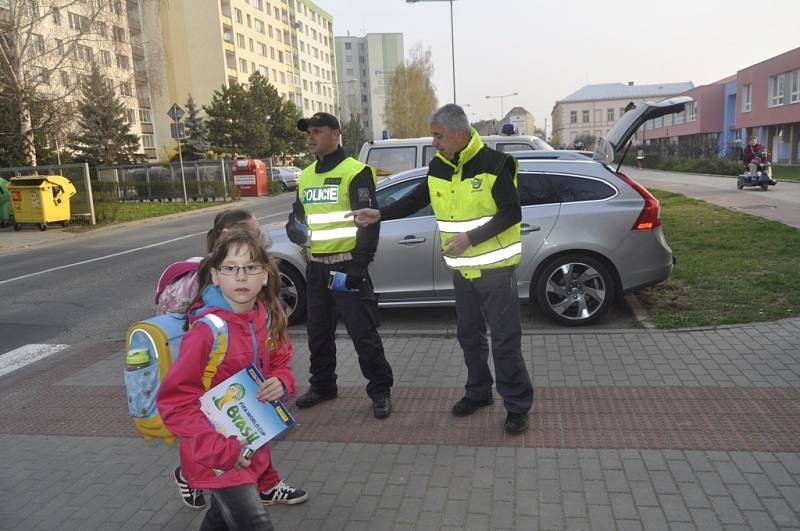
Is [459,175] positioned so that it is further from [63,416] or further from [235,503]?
[63,416]

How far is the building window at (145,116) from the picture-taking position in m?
62.7

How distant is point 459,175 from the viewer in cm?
376

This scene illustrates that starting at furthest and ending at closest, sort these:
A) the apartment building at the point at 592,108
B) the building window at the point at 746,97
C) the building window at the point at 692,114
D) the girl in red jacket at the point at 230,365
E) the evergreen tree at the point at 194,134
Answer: the apartment building at the point at 592,108 → the building window at the point at 692,114 → the evergreen tree at the point at 194,134 → the building window at the point at 746,97 → the girl in red jacket at the point at 230,365

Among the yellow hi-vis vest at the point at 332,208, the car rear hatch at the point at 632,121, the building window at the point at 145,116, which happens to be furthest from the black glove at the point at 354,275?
the building window at the point at 145,116

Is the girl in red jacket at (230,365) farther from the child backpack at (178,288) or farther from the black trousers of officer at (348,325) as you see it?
the black trousers of officer at (348,325)

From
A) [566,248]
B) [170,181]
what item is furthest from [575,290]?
[170,181]

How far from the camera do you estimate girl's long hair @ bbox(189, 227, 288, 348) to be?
2436 mm

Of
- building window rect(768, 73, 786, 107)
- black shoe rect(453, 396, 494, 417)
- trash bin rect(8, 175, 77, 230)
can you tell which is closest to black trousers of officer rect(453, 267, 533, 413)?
black shoe rect(453, 396, 494, 417)

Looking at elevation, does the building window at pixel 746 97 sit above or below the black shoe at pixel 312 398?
above

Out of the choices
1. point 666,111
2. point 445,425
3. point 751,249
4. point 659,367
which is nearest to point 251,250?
point 445,425

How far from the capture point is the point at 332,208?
407cm

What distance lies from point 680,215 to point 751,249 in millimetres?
5300

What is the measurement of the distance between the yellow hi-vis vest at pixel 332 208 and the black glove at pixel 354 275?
0.12 m

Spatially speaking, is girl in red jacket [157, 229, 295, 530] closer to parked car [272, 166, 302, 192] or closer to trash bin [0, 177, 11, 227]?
trash bin [0, 177, 11, 227]
